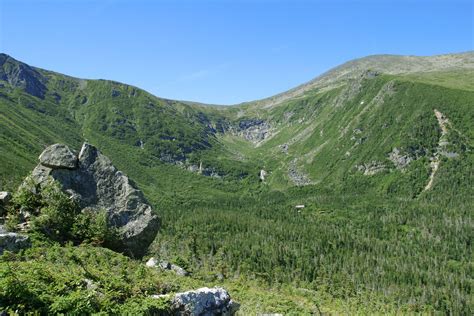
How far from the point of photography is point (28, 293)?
59.6 feet

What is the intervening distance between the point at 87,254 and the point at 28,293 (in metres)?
14.7

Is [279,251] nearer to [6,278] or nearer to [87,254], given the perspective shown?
[87,254]

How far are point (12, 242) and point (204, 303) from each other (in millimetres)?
16934

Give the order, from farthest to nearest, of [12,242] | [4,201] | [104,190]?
1. [104,190]
2. [4,201]
3. [12,242]

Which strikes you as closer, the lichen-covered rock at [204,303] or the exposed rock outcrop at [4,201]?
the lichen-covered rock at [204,303]

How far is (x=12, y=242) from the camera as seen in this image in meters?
29.4

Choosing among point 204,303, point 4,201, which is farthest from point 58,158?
point 204,303

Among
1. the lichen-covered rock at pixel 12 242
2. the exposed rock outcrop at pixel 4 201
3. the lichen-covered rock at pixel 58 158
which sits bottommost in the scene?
the lichen-covered rock at pixel 12 242

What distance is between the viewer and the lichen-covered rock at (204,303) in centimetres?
2155

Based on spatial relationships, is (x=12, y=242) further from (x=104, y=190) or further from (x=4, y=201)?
(x=104, y=190)

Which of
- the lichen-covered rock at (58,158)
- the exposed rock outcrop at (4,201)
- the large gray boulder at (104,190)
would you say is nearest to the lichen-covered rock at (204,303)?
the large gray boulder at (104,190)

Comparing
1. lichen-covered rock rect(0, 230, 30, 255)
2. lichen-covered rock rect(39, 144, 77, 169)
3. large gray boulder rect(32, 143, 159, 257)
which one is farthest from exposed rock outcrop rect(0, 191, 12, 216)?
lichen-covered rock rect(0, 230, 30, 255)

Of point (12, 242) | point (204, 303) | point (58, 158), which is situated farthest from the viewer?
point (58, 158)

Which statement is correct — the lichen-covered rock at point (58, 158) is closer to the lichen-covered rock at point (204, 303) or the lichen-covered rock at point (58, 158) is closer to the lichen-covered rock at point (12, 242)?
the lichen-covered rock at point (12, 242)
